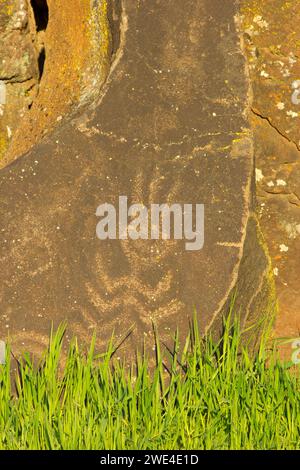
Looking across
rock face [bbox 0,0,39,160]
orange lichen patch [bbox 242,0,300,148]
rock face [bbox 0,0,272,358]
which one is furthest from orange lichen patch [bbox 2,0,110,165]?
orange lichen patch [bbox 242,0,300,148]

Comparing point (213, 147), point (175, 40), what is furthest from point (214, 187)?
point (175, 40)

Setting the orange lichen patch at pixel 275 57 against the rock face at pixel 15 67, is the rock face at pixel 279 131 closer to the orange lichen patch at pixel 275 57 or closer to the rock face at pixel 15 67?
the orange lichen patch at pixel 275 57

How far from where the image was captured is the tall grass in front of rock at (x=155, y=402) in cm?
374

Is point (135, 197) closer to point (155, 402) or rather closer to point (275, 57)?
point (155, 402)

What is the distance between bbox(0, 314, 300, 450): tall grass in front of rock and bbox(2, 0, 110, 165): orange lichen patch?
2.70ft

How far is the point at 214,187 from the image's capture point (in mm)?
4062

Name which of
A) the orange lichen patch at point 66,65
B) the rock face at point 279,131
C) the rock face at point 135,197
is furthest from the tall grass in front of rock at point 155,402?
the orange lichen patch at point 66,65

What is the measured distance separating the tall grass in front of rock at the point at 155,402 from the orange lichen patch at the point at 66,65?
824mm

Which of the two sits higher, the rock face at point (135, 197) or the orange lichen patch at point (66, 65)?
the orange lichen patch at point (66, 65)

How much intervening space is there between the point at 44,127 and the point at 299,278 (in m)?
1.28

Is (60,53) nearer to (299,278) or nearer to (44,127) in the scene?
(44,127)

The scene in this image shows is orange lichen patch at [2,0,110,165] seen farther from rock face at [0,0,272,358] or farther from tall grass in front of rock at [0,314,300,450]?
tall grass in front of rock at [0,314,300,450]

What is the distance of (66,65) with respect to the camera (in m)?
4.30

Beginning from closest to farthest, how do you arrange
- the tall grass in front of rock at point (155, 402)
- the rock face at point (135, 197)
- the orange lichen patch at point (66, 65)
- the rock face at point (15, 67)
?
the tall grass in front of rock at point (155, 402), the rock face at point (135, 197), the orange lichen patch at point (66, 65), the rock face at point (15, 67)
